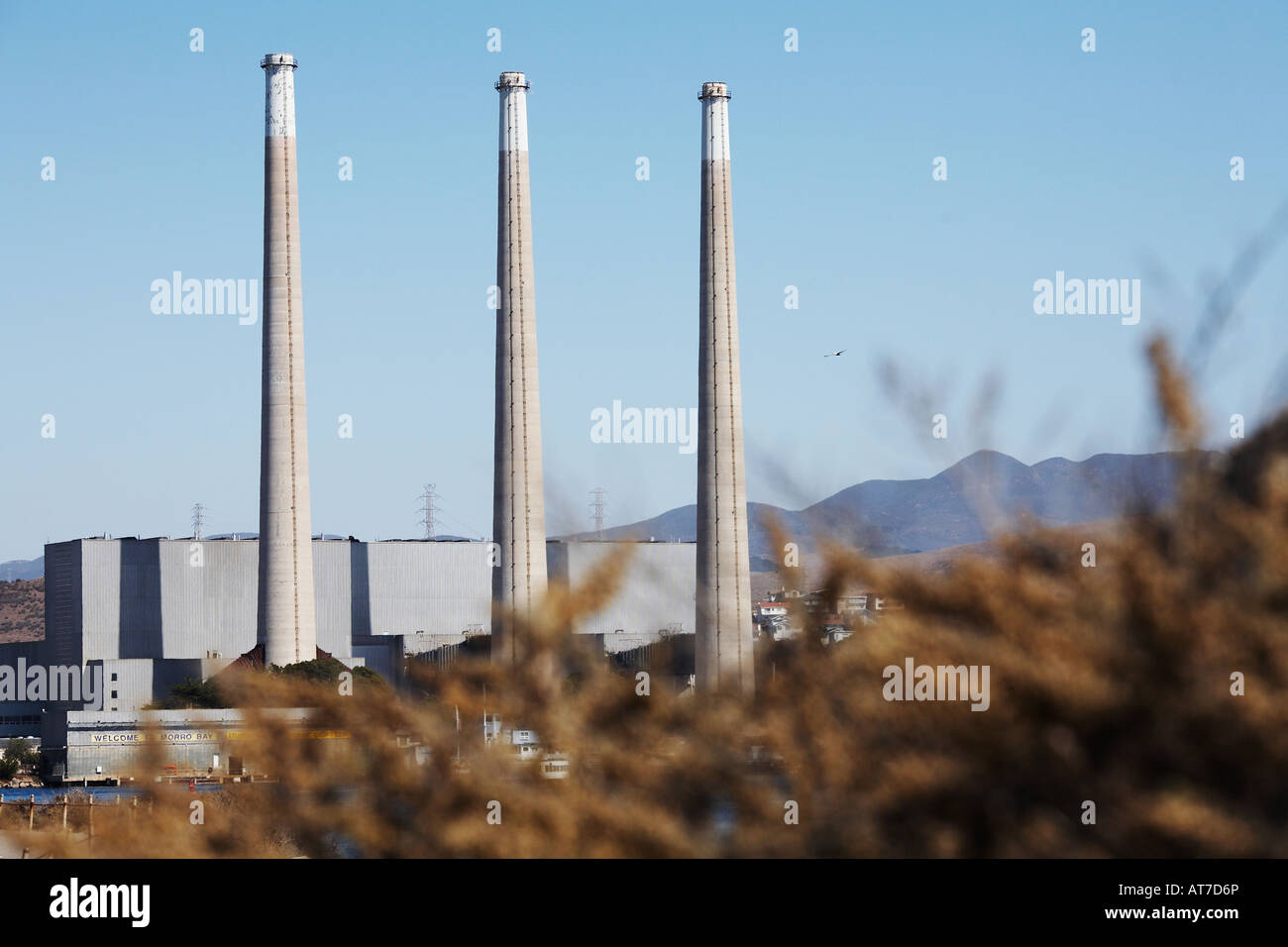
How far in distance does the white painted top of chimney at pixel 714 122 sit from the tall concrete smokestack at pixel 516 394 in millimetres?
8538

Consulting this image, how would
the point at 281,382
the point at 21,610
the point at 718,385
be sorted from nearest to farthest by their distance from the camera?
the point at 718,385
the point at 281,382
the point at 21,610

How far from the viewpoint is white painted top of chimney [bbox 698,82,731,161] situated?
77.8m

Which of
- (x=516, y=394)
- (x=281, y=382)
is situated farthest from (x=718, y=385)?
(x=281, y=382)

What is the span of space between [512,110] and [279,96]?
11.6 m

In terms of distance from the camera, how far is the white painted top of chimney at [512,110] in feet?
260

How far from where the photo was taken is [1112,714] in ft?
14.1

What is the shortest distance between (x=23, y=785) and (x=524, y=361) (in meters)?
31.0

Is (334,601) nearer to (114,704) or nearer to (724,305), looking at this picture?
(114,704)

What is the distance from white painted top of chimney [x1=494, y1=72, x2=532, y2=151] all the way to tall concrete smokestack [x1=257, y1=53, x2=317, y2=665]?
10.4 metres

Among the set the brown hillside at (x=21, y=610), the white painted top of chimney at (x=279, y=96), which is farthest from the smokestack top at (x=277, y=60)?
the brown hillside at (x=21, y=610)

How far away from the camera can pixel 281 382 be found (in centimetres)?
8062

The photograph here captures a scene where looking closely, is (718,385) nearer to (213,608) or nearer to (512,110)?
(512,110)

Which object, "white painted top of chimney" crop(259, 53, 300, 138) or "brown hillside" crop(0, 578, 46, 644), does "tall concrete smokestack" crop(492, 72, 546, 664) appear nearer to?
"white painted top of chimney" crop(259, 53, 300, 138)

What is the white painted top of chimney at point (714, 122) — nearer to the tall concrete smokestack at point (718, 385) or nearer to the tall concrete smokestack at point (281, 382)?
the tall concrete smokestack at point (718, 385)
